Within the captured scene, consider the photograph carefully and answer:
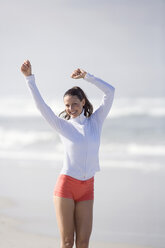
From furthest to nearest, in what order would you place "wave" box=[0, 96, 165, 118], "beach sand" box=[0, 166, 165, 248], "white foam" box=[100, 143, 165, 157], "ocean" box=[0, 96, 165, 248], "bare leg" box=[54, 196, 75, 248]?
"wave" box=[0, 96, 165, 118], "white foam" box=[100, 143, 165, 157], "ocean" box=[0, 96, 165, 248], "beach sand" box=[0, 166, 165, 248], "bare leg" box=[54, 196, 75, 248]

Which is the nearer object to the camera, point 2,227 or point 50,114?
point 50,114

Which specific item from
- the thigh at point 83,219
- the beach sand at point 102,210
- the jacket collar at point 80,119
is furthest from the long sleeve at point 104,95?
the beach sand at point 102,210

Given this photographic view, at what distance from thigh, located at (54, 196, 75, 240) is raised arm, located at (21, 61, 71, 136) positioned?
42 cm

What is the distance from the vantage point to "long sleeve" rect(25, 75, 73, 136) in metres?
2.55

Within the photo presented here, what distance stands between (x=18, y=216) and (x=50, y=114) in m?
2.24

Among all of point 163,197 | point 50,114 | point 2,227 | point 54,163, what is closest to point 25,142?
point 54,163

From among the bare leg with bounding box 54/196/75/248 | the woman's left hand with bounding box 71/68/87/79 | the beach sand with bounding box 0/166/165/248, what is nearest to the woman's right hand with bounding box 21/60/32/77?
the woman's left hand with bounding box 71/68/87/79

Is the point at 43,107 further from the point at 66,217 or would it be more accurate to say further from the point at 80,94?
the point at 66,217

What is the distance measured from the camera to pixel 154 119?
13.0 m

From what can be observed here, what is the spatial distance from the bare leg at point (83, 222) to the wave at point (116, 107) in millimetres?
10761

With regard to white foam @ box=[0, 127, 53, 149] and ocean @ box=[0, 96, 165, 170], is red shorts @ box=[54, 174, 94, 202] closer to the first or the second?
ocean @ box=[0, 96, 165, 170]

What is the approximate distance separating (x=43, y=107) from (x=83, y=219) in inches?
28.9

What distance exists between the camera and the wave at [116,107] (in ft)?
44.0

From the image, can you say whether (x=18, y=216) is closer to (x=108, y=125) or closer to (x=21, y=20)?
(x=108, y=125)
